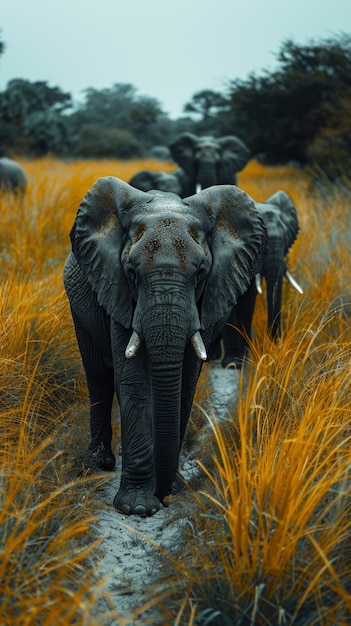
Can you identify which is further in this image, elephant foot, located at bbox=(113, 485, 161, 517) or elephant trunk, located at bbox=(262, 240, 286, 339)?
elephant trunk, located at bbox=(262, 240, 286, 339)

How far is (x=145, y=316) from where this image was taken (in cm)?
318

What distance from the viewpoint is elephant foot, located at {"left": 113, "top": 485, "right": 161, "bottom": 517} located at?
3.53m

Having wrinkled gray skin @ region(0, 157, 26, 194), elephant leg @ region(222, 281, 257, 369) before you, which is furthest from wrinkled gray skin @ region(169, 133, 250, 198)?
elephant leg @ region(222, 281, 257, 369)

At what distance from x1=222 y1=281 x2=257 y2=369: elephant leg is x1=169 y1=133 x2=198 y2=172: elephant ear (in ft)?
19.9

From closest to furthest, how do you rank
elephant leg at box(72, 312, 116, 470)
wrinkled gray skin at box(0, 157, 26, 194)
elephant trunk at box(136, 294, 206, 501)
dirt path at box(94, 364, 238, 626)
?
dirt path at box(94, 364, 238, 626) < elephant trunk at box(136, 294, 206, 501) < elephant leg at box(72, 312, 116, 470) < wrinkled gray skin at box(0, 157, 26, 194)

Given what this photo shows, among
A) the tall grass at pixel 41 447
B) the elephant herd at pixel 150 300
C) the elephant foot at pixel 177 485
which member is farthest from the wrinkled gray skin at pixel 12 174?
the elephant foot at pixel 177 485

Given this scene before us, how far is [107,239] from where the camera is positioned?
11.5 ft

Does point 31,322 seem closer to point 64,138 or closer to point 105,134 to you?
point 64,138

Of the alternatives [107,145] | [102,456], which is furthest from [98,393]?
[107,145]

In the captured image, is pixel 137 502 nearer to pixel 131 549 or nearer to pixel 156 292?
pixel 131 549

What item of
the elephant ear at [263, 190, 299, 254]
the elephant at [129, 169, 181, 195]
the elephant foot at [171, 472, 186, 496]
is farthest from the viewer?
the elephant at [129, 169, 181, 195]

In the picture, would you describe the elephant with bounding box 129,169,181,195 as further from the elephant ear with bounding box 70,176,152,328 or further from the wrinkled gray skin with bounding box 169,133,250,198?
the elephant ear with bounding box 70,176,152,328

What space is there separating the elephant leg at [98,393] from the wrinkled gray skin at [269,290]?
183 centimetres

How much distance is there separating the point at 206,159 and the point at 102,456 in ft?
26.4
